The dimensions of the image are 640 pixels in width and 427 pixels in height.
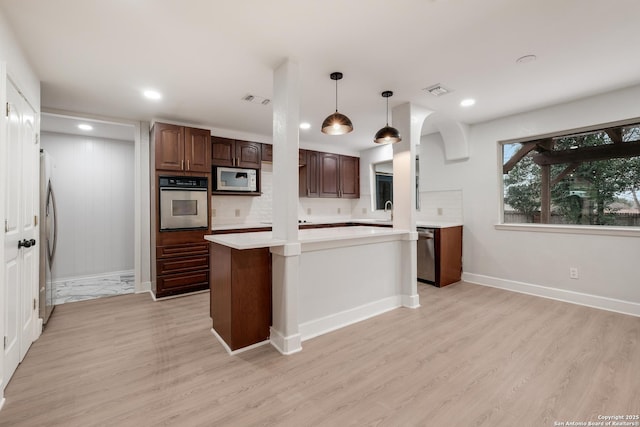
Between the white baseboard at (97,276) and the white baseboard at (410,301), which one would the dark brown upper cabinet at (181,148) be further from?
the white baseboard at (410,301)

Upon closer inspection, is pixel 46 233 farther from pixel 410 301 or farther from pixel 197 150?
pixel 410 301

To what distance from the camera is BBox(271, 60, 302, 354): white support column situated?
2.41m

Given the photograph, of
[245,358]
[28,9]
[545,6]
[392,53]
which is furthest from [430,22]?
[245,358]

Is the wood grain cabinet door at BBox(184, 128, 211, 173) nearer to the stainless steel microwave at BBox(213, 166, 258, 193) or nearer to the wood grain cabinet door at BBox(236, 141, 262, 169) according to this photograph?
the stainless steel microwave at BBox(213, 166, 258, 193)

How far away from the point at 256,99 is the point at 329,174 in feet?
8.95

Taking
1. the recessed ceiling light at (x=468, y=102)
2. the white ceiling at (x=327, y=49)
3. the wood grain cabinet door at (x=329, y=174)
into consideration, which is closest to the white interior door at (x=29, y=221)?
the white ceiling at (x=327, y=49)

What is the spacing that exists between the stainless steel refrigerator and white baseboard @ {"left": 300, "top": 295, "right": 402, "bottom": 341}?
265 cm

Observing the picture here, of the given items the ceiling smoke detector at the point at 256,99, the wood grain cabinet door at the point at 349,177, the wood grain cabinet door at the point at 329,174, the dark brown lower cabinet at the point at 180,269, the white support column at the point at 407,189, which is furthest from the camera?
the wood grain cabinet door at the point at 349,177

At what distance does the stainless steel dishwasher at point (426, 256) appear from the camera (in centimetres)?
429

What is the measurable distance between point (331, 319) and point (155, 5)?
2.76m

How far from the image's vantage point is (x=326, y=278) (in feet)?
9.06

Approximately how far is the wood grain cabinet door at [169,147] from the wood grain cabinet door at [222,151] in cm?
56

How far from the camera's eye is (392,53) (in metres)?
2.40


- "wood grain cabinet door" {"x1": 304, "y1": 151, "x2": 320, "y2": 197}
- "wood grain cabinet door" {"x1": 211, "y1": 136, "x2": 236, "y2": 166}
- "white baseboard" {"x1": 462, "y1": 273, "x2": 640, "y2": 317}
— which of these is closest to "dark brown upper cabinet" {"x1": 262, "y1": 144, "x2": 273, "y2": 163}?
"wood grain cabinet door" {"x1": 211, "y1": 136, "x2": 236, "y2": 166}
